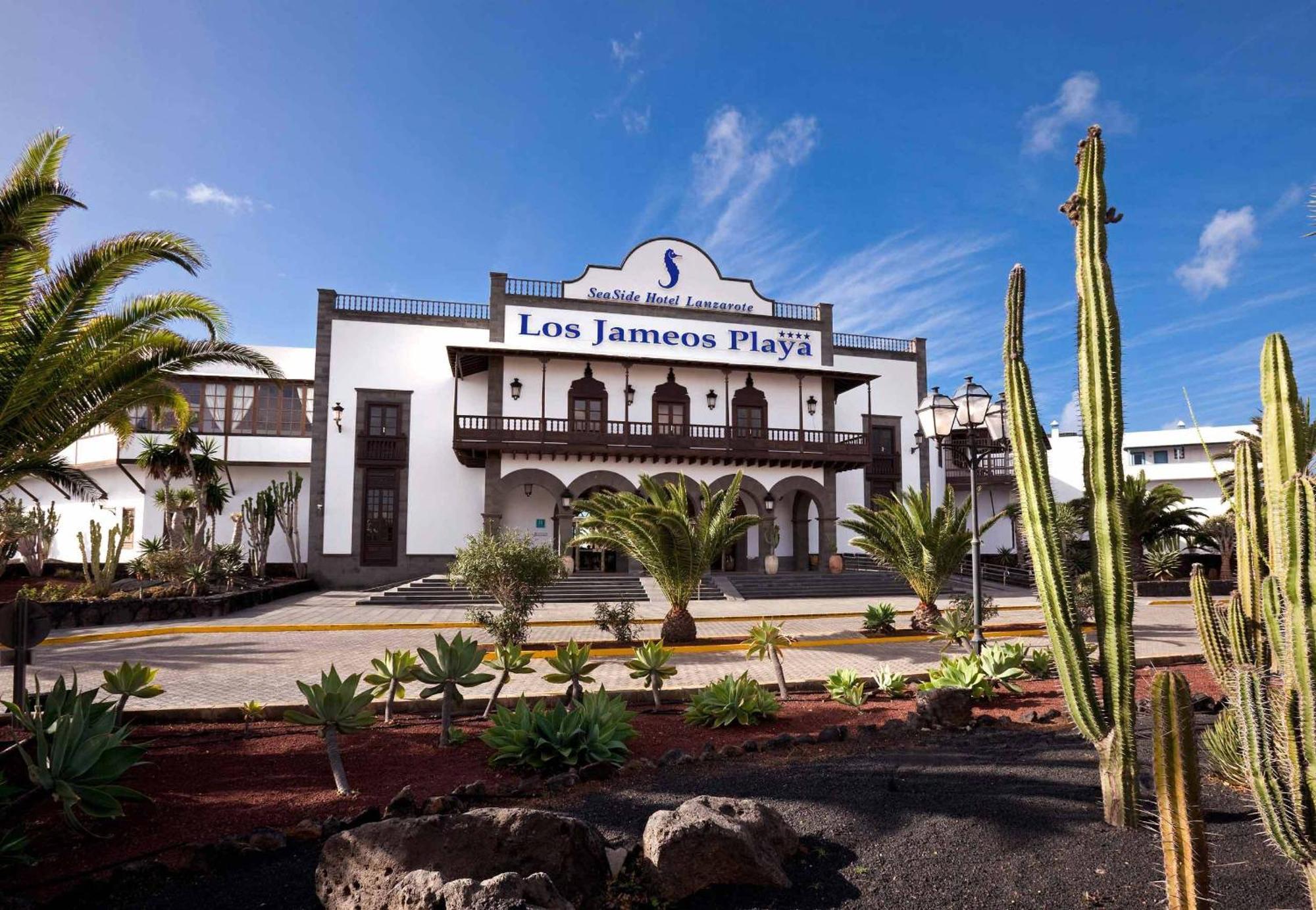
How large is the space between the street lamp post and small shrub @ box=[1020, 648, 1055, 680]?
561 mm

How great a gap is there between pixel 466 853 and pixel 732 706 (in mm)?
3328

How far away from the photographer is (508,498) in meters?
22.5

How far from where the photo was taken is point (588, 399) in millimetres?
23531

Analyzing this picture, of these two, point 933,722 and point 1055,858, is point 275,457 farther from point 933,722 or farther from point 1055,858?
point 1055,858

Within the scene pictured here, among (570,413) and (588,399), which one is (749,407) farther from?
(570,413)

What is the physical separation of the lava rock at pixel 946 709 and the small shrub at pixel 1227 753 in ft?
5.79

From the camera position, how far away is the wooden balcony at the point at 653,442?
2186 cm

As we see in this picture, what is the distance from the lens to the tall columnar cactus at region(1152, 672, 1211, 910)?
2619 millimetres

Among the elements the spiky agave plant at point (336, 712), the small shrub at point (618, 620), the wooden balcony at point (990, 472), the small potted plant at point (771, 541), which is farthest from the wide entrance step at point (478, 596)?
the wooden balcony at point (990, 472)

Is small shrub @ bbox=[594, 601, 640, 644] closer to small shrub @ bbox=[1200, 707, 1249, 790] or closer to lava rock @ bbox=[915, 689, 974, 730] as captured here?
lava rock @ bbox=[915, 689, 974, 730]

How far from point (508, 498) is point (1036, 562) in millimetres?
19902

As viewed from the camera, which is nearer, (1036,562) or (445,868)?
(445,868)

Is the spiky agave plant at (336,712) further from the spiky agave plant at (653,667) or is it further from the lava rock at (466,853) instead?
the spiky agave plant at (653,667)

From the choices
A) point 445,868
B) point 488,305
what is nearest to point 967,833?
point 445,868
